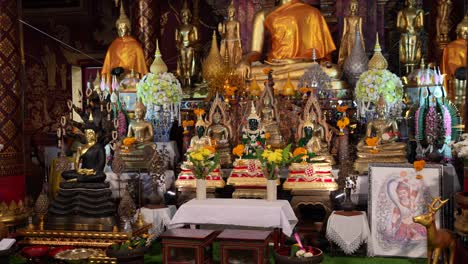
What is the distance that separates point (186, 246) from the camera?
4973 millimetres

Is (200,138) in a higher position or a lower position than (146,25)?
lower

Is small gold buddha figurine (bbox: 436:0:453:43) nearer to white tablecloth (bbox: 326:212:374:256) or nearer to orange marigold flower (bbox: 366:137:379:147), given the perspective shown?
orange marigold flower (bbox: 366:137:379:147)

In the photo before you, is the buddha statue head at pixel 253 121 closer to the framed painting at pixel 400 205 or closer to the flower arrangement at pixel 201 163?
the flower arrangement at pixel 201 163

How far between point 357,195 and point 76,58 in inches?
315

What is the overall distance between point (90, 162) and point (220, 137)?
75.7 inches

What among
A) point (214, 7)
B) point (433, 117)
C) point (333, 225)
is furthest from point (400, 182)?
point (214, 7)

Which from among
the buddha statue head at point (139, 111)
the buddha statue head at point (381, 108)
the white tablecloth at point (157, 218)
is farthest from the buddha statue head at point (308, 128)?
the buddha statue head at point (139, 111)

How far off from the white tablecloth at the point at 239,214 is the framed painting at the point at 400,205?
33.6 inches

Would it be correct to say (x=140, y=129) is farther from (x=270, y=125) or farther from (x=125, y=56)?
(x=125, y=56)

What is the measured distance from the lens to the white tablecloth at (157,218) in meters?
6.40

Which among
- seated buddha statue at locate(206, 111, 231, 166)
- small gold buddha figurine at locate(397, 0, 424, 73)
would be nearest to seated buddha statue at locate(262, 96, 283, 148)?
seated buddha statue at locate(206, 111, 231, 166)

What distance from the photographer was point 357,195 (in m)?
6.82

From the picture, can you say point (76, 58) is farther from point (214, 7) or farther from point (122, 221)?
point (122, 221)

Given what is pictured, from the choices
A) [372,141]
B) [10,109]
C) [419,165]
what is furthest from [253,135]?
[10,109]
